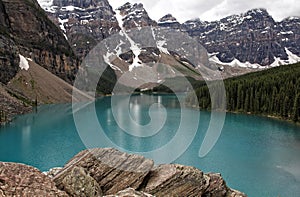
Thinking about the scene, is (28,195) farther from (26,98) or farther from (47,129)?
(26,98)

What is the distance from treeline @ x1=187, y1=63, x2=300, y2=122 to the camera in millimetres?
81562

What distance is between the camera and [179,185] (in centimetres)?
1494

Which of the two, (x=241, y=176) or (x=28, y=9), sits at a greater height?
(x=28, y=9)

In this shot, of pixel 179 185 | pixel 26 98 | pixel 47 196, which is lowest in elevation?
pixel 26 98

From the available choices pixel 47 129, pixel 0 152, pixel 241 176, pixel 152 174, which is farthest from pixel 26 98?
pixel 152 174

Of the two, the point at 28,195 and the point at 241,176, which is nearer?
the point at 28,195

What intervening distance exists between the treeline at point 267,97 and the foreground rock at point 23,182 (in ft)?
246

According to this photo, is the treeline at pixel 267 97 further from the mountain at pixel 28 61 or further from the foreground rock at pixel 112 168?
the foreground rock at pixel 112 168

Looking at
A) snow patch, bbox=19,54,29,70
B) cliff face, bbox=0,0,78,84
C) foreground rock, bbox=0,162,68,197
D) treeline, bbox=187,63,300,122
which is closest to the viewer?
→ foreground rock, bbox=0,162,68,197

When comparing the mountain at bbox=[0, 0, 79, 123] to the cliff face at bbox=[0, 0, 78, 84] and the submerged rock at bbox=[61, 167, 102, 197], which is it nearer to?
the cliff face at bbox=[0, 0, 78, 84]

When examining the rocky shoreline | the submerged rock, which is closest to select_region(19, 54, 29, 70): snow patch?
the rocky shoreline

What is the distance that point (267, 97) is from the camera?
92.2 meters

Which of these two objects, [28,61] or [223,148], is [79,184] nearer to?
[223,148]

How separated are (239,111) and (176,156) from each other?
63256 millimetres
